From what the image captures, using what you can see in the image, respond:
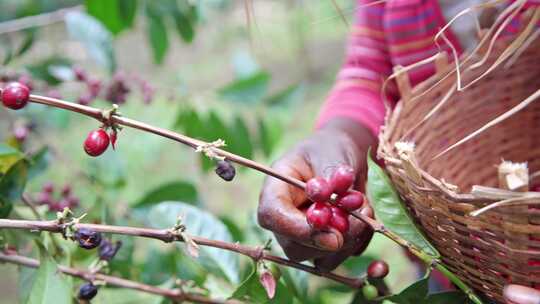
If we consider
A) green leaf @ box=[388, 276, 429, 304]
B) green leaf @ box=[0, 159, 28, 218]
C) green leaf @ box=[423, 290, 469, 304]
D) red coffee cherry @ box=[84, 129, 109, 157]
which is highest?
green leaf @ box=[0, 159, 28, 218]

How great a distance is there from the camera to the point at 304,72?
436 cm

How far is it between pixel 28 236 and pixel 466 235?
0.47m

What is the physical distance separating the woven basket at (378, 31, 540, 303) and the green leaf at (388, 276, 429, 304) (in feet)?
0.10

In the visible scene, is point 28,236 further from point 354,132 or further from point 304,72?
point 304,72

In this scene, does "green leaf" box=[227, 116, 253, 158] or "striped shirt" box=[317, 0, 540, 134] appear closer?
"striped shirt" box=[317, 0, 540, 134]

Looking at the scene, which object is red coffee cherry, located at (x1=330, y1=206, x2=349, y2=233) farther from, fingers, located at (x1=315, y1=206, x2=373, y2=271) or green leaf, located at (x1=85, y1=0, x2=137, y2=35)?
green leaf, located at (x1=85, y1=0, x2=137, y2=35)

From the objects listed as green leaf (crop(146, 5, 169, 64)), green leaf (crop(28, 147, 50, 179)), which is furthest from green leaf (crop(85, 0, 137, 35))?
green leaf (crop(28, 147, 50, 179))

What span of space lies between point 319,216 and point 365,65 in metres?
0.46

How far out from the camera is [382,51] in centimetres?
94

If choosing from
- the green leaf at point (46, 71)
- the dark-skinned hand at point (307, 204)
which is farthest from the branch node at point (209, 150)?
the green leaf at point (46, 71)

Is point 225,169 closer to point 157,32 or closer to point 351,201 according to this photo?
point 351,201

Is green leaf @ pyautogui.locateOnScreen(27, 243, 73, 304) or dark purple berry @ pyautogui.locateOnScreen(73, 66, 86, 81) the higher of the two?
dark purple berry @ pyautogui.locateOnScreen(73, 66, 86, 81)

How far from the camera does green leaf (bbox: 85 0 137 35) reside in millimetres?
1071

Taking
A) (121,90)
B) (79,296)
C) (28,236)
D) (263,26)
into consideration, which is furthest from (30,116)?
(263,26)
